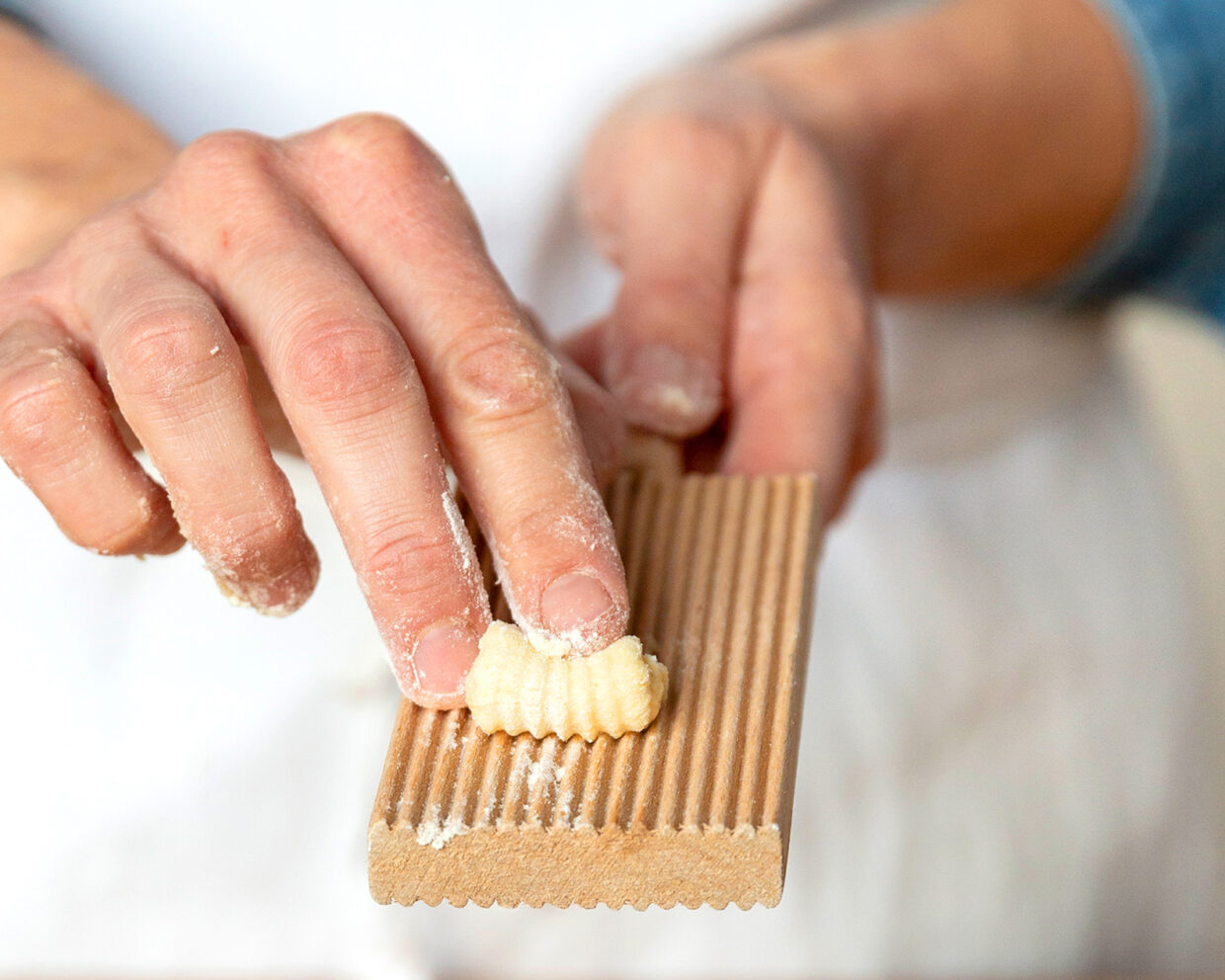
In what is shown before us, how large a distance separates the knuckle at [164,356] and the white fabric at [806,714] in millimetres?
356

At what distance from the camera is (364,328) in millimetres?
569

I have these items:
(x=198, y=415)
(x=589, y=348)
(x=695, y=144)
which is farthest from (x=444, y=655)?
(x=695, y=144)

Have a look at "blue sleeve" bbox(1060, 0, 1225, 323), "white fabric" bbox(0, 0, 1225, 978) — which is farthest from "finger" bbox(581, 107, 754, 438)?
"blue sleeve" bbox(1060, 0, 1225, 323)

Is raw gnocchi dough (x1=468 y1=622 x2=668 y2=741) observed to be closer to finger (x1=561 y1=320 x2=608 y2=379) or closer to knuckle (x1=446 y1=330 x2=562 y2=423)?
knuckle (x1=446 y1=330 x2=562 y2=423)

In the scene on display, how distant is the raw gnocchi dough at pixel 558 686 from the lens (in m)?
0.57

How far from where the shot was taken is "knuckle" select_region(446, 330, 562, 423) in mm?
593

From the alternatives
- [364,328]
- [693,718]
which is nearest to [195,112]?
[364,328]

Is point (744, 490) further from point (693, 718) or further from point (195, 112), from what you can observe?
point (195, 112)

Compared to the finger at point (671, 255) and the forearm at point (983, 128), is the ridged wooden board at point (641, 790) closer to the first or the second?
the finger at point (671, 255)

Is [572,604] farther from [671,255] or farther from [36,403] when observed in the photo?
[671,255]

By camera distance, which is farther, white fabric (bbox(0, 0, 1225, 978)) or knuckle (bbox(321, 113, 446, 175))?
white fabric (bbox(0, 0, 1225, 978))

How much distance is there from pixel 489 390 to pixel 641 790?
7.7 inches

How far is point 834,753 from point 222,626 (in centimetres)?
51

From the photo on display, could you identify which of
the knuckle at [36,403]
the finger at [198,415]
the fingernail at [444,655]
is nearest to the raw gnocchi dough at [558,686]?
the fingernail at [444,655]
